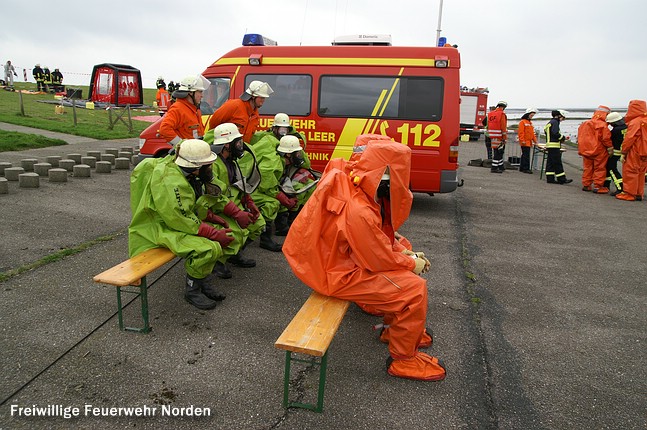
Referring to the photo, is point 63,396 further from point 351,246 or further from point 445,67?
point 445,67

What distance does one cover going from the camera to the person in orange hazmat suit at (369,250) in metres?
3.28

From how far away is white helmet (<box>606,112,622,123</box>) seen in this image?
1082cm

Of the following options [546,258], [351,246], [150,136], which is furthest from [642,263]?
[150,136]

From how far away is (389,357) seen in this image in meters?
3.59

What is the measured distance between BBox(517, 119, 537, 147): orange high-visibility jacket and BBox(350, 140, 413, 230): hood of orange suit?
12.1 meters

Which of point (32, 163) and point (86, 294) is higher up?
point (32, 163)

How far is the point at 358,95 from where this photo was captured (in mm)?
8266

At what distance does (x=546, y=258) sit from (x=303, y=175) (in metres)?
3.49

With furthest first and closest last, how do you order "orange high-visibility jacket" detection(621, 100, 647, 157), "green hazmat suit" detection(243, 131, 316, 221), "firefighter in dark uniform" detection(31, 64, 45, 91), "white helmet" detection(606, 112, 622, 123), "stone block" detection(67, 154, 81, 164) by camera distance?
"firefighter in dark uniform" detection(31, 64, 45, 91), "white helmet" detection(606, 112, 622, 123), "stone block" detection(67, 154, 81, 164), "orange high-visibility jacket" detection(621, 100, 647, 157), "green hazmat suit" detection(243, 131, 316, 221)

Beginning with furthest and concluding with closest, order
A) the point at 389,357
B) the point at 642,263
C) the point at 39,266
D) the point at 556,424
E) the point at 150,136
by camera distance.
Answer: the point at 150,136 < the point at 642,263 < the point at 39,266 < the point at 389,357 < the point at 556,424

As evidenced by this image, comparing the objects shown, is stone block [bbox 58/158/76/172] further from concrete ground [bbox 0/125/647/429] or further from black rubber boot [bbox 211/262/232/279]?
black rubber boot [bbox 211/262/232/279]

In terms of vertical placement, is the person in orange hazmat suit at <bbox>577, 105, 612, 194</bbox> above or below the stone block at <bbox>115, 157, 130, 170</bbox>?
Answer: above

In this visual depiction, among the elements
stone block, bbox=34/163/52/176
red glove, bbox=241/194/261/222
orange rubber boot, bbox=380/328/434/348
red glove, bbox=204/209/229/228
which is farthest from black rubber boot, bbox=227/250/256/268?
stone block, bbox=34/163/52/176

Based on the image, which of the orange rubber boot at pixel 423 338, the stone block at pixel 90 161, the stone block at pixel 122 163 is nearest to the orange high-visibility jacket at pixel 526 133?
the stone block at pixel 122 163
